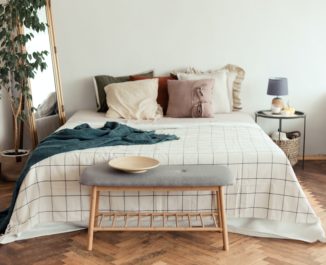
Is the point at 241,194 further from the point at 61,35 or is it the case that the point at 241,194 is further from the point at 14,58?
the point at 61,35

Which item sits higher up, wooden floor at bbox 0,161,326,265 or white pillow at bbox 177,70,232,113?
white pillow at bbox 177,70,232,113

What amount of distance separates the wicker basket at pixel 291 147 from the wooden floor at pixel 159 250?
1.52m

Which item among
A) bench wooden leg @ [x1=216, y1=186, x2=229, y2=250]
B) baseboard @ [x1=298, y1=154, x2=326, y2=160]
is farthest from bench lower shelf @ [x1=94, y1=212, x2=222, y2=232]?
baseboard @ [x1=298, y1=154, x2=326, y2=160]

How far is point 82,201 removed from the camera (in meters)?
2.98

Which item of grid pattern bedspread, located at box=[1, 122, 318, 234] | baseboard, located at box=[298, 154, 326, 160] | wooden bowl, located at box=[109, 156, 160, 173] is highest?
wooden bowl, located at box=[109, 156, 160, 173]

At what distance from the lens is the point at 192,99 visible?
13.6 ft

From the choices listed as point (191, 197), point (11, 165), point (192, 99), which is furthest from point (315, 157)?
point (11, 165)

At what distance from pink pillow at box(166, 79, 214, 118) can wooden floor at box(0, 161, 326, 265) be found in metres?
1.38

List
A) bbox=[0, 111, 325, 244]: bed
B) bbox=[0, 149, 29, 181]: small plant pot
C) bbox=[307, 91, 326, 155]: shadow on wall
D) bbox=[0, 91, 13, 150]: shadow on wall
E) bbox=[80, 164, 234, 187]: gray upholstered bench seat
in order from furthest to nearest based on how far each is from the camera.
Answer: bbox=[307, 91, 326, 155]: shadow on wall
bbox=[0, 91, 13, 150]: shadow on wall
bbox=[0, 149, 29, 181]: small plant pot
bbox=[0, 111, 325, 244]: bed
bbox=[80, 164, 234, 187]: gray upholstered bench seat

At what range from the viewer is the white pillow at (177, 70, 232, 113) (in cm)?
431

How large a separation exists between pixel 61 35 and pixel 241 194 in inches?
99.5

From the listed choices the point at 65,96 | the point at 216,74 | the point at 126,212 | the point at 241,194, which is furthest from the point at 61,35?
the point at 241,194

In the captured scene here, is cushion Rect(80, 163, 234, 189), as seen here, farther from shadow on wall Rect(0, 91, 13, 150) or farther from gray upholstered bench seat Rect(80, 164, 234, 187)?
shadow on wall Rect(0, 91, 13, 150)

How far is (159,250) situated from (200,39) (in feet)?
7.81
